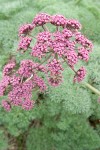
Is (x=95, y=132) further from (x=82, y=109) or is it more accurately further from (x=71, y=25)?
(x=71, y=25)

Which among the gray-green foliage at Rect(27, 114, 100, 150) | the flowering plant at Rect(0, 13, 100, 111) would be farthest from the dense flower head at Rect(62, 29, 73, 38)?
the gray-green foliage at Rect(27, 114, 100, 150)

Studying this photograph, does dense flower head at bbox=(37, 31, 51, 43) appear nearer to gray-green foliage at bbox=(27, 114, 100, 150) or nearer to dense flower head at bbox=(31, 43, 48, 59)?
dense flower head at bbox=(31, 43, 48, 59)

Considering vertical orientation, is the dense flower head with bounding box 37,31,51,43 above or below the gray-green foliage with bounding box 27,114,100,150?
above

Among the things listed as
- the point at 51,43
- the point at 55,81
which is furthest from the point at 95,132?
the point at 51,43

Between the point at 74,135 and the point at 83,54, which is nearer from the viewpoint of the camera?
the point at 83,54

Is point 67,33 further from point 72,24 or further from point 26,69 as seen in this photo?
point 26,69

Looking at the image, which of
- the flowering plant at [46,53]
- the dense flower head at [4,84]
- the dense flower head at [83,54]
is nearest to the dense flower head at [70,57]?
the flowering plant at [46,53]

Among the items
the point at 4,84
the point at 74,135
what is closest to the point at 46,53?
the point at 4,84

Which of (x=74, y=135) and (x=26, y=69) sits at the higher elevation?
(x=26, y=69)

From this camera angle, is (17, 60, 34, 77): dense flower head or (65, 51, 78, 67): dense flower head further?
(17, 60, 34, 77): dense flower head
